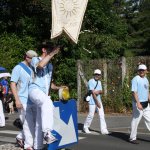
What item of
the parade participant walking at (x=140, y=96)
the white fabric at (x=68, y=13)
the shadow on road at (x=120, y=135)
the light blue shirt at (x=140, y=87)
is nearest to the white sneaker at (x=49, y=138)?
the parade participant walking at (x=140, y=96)

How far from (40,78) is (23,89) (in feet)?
2.76

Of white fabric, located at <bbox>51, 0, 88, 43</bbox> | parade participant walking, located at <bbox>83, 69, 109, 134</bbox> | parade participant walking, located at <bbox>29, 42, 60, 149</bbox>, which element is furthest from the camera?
white fabric, located at <bbox>51, 0, 88, 43</bbox>

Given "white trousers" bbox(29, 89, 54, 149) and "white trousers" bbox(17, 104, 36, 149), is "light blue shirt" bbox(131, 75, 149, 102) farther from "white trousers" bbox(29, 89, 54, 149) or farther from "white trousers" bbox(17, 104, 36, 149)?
"white trousers" bbox(29, 89, 54, 149)

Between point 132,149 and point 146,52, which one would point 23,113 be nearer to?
point 132,149

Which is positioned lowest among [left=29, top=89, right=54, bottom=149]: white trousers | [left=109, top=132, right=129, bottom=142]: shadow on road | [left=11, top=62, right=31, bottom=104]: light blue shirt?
[left=109, top=132, right=129, bottom=142]: shadow on road

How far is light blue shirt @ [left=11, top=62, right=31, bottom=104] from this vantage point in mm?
9086

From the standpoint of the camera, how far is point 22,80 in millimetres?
9156

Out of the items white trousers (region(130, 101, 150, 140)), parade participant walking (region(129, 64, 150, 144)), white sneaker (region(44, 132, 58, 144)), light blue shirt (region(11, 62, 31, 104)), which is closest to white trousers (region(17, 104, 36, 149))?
light blue shirt (region(11, 62, 31, 104))

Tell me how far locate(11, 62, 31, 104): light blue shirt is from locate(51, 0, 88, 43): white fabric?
10.9 m

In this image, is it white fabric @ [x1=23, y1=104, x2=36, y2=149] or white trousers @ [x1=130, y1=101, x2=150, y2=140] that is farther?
white trousers @ [x1=130, y1=101, x2=150, y2=140]

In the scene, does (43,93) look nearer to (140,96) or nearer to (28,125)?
(28,125)

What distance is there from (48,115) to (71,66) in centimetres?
1460

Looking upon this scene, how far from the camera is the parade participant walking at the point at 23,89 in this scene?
29.1 feet

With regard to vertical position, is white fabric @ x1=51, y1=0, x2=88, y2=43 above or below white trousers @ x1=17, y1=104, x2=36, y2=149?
above
